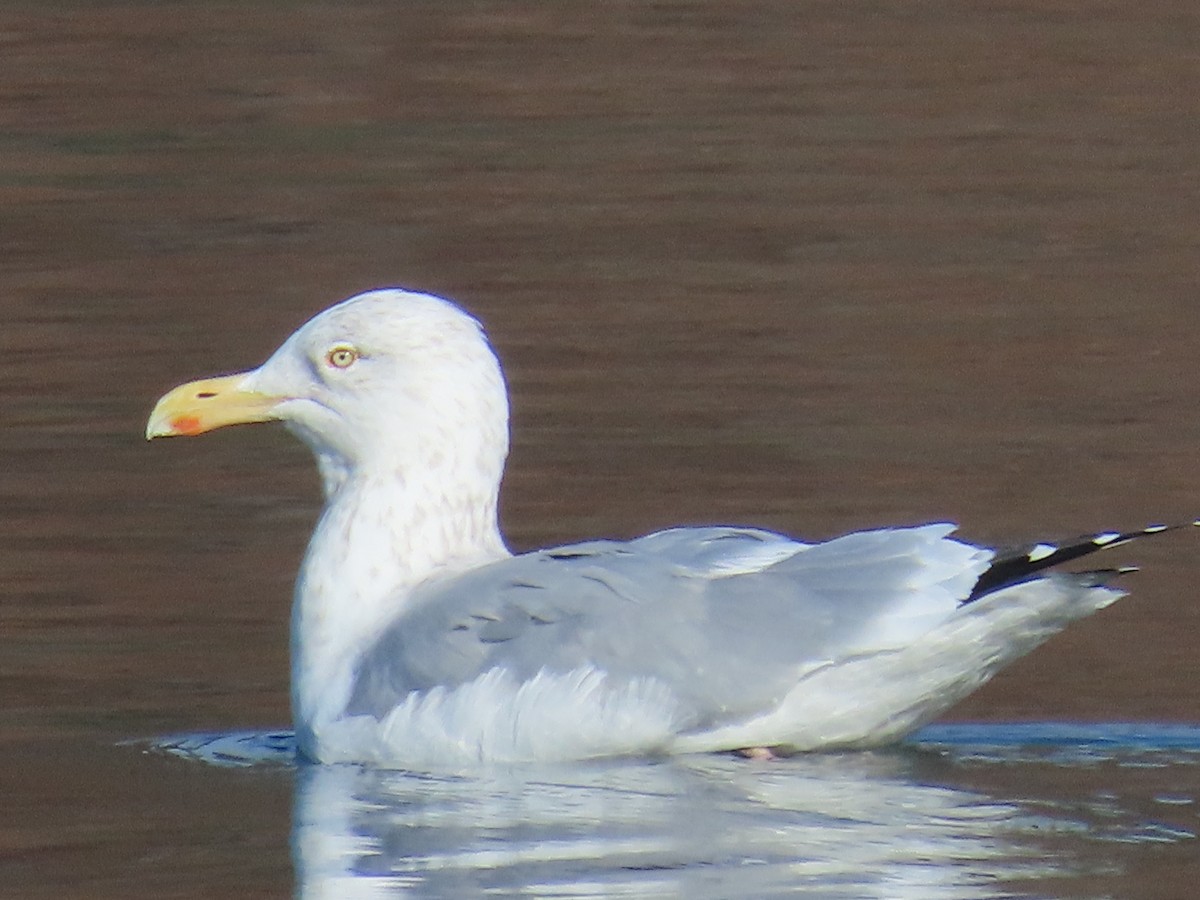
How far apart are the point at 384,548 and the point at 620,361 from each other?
167 inches

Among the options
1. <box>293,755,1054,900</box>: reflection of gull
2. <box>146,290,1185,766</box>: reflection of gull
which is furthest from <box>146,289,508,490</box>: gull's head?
<box>293,755,1054,900</box>: reflection of gull

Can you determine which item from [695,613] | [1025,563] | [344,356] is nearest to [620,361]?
[344,356]

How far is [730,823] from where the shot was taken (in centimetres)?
715

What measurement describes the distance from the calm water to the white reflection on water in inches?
0.7

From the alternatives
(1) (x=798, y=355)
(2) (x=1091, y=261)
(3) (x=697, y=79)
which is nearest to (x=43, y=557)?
(1) (x=798, y=355)

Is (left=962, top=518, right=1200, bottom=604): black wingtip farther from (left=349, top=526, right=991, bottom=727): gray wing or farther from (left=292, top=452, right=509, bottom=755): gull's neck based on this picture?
(left=292, top=452, right=509, bottom=755): gull's neck

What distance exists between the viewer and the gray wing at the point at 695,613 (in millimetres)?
7711

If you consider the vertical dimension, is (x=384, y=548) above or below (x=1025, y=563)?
above

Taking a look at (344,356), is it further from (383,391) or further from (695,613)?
(695,613)

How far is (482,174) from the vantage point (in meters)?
16.2

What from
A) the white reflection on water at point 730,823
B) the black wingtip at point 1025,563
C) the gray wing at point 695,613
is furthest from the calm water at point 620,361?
the black wingtip at point 1025,563

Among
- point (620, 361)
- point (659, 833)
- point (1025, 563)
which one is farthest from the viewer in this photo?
point (620, 361)

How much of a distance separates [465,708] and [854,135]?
377 inches

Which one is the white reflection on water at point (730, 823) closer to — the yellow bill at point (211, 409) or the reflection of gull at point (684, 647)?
the reflection of gull at point (684, 647)
